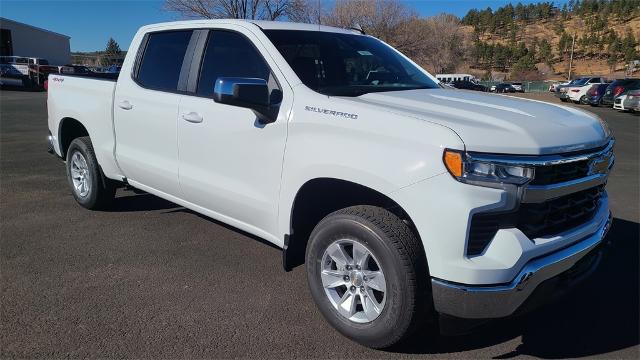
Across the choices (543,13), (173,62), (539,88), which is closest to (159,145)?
(173,62)

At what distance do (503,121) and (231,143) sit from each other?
6.11 feet

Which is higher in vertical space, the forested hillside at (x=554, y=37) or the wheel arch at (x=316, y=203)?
the forested hillside at (x=554, y=37)

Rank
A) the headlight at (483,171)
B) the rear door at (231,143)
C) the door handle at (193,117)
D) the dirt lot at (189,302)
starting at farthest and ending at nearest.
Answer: the door handle at (193,117)
the rear door at (231,143)
the dirt lot at (189,302)
the headlight at (483,171)

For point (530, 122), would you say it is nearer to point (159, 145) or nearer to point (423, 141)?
point (423, 141)

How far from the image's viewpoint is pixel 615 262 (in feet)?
14.7

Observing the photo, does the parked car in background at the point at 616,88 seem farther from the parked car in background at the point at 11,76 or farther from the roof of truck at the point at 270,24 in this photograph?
the parked car in background at the point at 11,76

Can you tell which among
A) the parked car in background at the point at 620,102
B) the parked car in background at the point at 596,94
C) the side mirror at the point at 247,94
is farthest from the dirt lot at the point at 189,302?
the parked car in background at the point at 596,94

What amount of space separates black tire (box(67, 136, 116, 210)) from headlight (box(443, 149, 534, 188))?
406 cm

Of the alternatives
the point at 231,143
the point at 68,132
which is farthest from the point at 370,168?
the point at 68,132

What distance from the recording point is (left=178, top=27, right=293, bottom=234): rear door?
3.44m

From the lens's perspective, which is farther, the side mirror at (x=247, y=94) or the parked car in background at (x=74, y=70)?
the parked car in background at (x=74, y=70)

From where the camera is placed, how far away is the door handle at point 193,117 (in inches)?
154

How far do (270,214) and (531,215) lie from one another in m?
1.67

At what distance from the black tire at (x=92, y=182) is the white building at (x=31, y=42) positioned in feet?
204
